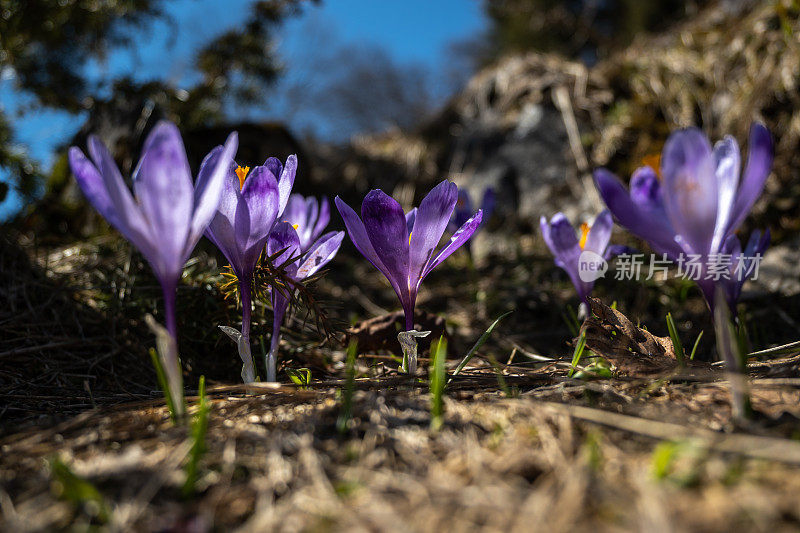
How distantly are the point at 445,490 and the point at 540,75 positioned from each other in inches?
168

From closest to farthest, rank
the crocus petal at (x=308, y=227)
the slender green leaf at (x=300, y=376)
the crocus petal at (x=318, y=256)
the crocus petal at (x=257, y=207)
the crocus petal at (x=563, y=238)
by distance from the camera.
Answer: the crocus petal at (x=257, y=207) → the slender green leaf at (x=300, y=376) → the crocus petal at (x=318, y=256) → the crocus petal at (x=308, y=227) → the crocus petal at (x=563, y=238)

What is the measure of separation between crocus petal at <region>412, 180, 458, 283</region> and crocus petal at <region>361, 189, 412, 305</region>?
19mm

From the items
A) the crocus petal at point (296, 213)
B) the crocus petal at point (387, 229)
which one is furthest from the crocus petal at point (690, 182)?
the crocus petal at point (296, 213)

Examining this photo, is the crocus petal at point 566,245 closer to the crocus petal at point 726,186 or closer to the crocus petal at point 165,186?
the crocus petal at point 726,186

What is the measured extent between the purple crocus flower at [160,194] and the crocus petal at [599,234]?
119 cm

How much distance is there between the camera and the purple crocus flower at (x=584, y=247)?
5.68 ft

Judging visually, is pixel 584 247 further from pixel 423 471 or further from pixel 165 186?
pixel 165 186

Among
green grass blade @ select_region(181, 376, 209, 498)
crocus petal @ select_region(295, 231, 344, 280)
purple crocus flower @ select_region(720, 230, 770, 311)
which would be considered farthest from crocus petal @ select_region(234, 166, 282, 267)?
purple crocus flower @ select_region(720, 230, 770, 311)

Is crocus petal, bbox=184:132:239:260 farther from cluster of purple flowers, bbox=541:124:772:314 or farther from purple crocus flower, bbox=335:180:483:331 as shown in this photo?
cluster of purple flowers, bbox=541:124:772:314

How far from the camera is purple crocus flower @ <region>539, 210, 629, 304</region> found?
1731mm

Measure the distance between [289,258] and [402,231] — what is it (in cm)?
35

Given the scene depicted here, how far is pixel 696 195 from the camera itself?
1077mm

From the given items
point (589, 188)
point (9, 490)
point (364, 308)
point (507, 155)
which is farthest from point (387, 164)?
point (9, 490)

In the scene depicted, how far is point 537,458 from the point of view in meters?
0.88
